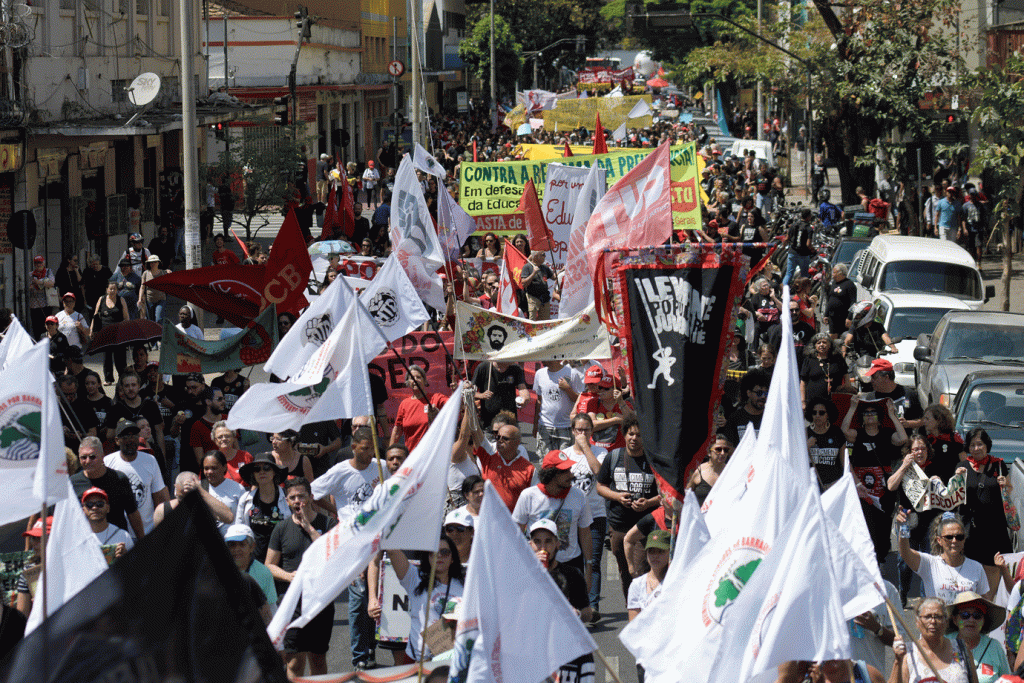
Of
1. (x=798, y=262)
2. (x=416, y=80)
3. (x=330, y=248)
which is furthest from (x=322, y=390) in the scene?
(x=416, y=80)

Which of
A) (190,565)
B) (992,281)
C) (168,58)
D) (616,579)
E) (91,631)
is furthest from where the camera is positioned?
(168,58)

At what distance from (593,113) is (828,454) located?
109 feet

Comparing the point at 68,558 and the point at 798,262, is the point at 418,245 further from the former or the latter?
the point at 68,558

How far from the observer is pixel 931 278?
1859 centimetres

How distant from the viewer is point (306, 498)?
8305 mm

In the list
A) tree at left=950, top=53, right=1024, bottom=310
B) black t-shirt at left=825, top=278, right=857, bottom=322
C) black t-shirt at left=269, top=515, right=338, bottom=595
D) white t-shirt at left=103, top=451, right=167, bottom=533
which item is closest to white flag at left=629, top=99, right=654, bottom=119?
tree at left=950, top=53, right=1024, bottom=310

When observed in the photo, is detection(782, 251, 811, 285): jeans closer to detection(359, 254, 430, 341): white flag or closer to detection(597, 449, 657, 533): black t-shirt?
detection(359, 254, 430, 341): white flag

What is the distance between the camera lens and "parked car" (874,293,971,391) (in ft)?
54.0

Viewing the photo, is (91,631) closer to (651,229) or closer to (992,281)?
(651,229)

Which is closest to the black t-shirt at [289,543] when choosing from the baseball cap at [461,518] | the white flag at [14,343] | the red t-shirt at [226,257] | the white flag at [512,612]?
the baseball cap at [461,518]

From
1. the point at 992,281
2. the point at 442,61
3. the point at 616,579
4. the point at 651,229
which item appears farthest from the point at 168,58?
the point at 442,61

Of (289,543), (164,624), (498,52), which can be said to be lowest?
(289,543)

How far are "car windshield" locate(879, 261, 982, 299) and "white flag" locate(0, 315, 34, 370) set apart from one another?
11.9m

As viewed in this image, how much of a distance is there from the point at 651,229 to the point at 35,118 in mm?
12700
